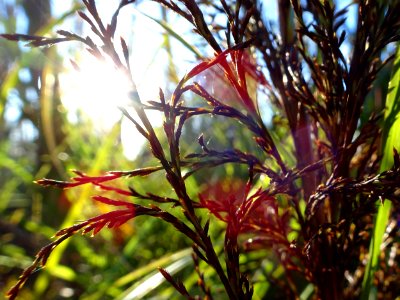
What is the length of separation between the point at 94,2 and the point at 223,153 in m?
0.23

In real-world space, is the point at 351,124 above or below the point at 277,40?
below

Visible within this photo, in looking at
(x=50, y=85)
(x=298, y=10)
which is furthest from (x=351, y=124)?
(x=50, y=85)

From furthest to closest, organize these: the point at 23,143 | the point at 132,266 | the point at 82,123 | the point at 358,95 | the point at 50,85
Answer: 1. the point at 23,143
2. the point at 82,123
3. the point at 50,85
4. the point at 132,266
5. the point at 358,95

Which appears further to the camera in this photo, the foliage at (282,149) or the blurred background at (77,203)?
the blurred background at (77,203)

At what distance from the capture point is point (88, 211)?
2006 millimetres

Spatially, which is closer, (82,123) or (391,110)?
(391,110)

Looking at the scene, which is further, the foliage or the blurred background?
the blurred background

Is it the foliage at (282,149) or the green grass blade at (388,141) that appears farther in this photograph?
the green grass blade at (388,141)

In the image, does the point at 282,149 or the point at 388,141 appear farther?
the point at 282,149

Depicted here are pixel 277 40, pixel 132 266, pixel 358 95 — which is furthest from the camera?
pixel 132 266

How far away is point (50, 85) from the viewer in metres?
1.92

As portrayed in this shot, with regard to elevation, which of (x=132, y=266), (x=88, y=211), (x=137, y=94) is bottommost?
(x=132, y=266)

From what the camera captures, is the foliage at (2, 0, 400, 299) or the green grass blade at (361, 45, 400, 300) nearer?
the foliage at (2, 0, 400, 299)

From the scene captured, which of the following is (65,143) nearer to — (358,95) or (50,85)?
(50,85)
